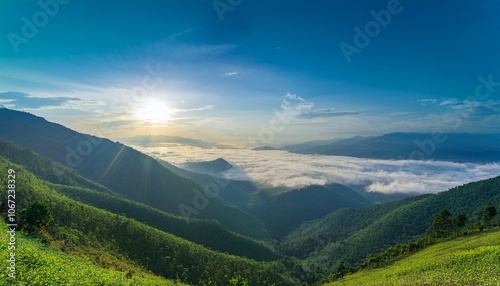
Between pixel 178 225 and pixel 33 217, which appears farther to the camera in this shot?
pixel 178 225

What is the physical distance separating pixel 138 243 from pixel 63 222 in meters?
24.8

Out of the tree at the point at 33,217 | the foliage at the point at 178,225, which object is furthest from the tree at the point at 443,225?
the tree at the point at 33,217

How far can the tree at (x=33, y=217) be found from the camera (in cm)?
6019

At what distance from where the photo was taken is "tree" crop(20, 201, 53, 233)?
197ft

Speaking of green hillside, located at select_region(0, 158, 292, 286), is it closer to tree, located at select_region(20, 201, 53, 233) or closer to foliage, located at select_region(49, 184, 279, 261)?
tree, located at select_region(20, 201, 53, 233)

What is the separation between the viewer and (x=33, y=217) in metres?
60.7

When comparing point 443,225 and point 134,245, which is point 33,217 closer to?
point 134,245

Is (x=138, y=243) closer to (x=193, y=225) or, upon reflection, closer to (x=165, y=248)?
(x=165, y=248)

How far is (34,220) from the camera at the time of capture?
60875 millimetres

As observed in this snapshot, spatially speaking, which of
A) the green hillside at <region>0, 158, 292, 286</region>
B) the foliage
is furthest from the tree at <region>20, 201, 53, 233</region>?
the foliage

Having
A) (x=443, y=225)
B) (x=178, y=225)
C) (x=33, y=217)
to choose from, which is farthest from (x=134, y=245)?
(x=443, y=225)

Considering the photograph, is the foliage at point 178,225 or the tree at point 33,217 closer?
the tree at point 33,217

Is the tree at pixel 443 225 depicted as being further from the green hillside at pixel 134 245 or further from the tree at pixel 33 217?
the tree at pixel 33 217

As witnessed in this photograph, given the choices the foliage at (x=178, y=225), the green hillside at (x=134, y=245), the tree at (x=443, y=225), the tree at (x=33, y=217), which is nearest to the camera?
the tree at (x=33, y=217)
